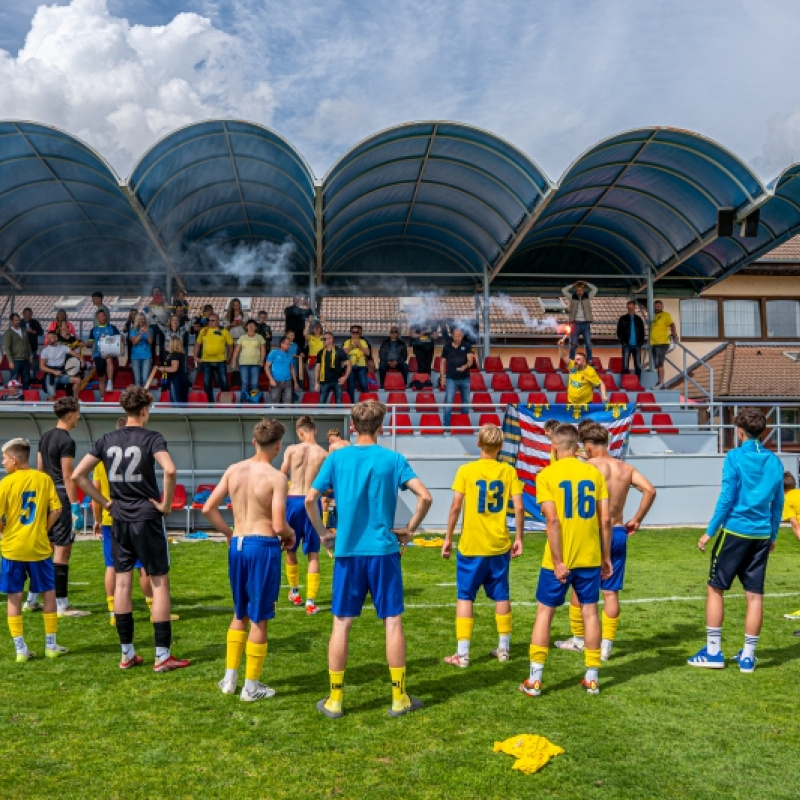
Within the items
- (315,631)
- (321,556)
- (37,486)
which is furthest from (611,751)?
(321,556)

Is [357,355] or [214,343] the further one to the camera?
[357,355]

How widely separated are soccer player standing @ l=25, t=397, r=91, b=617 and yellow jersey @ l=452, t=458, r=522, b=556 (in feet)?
10.6

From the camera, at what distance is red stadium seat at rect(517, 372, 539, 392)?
1859cm

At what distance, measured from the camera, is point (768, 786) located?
3.86 meters

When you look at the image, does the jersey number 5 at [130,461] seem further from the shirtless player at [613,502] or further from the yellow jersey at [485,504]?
the shirtless player at [613,502]

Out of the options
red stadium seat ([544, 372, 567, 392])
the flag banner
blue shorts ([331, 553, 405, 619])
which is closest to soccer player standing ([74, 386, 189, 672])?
blue shorts ([331, 553, 405, 619])

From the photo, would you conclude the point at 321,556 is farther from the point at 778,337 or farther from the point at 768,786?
the point at 778,337

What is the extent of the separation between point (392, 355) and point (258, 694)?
533 inches

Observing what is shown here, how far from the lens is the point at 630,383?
62.4 ft

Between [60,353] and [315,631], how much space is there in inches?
490

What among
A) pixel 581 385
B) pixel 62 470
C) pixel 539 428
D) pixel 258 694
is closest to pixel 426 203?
pixel 581 385

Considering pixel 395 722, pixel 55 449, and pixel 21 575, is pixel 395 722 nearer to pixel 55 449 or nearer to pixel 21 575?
pixel 21 575

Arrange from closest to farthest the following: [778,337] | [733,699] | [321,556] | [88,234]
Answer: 1. [733,699]
2. [321,556]
3. [88,234]
4. [778,337]

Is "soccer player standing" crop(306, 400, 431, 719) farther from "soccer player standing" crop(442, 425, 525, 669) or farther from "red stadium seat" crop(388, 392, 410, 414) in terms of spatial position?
"red stadium seat" crop(388, 392, 410, 414)
